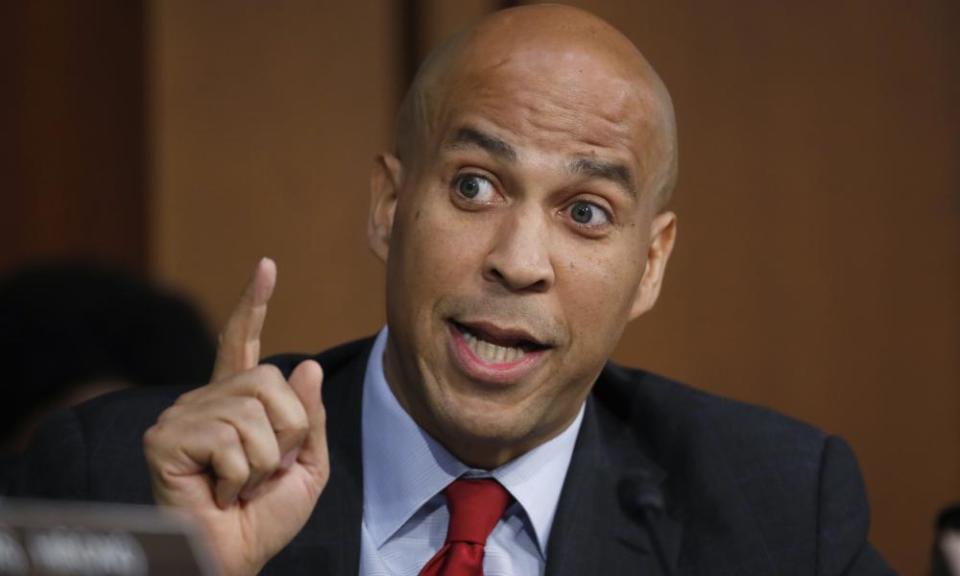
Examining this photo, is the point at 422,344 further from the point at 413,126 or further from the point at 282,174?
the point at 282,174

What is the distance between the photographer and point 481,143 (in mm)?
1786

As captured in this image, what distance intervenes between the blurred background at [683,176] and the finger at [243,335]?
3.81 ft

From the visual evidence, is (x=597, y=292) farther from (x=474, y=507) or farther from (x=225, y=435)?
(x=225, y=435)

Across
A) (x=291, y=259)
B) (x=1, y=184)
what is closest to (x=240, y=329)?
(x=291, y=259)

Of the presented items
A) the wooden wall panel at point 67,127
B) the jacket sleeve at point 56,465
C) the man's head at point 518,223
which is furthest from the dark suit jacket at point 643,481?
the wooden wall panel at point 67,127

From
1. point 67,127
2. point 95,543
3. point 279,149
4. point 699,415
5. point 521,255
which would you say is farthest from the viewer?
point 67,127

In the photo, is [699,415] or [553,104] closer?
[553,104]

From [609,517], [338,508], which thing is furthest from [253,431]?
[609,517]

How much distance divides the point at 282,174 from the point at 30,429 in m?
0.90

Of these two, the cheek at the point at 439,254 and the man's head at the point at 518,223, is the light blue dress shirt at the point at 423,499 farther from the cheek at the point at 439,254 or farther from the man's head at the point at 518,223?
the cheek at the point at 439,254

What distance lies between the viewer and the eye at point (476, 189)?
5.82 ft

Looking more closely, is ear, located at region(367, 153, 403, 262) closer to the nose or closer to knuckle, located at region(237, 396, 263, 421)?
the nose

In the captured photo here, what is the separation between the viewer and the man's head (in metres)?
1.74

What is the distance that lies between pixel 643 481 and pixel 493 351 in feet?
1.10
